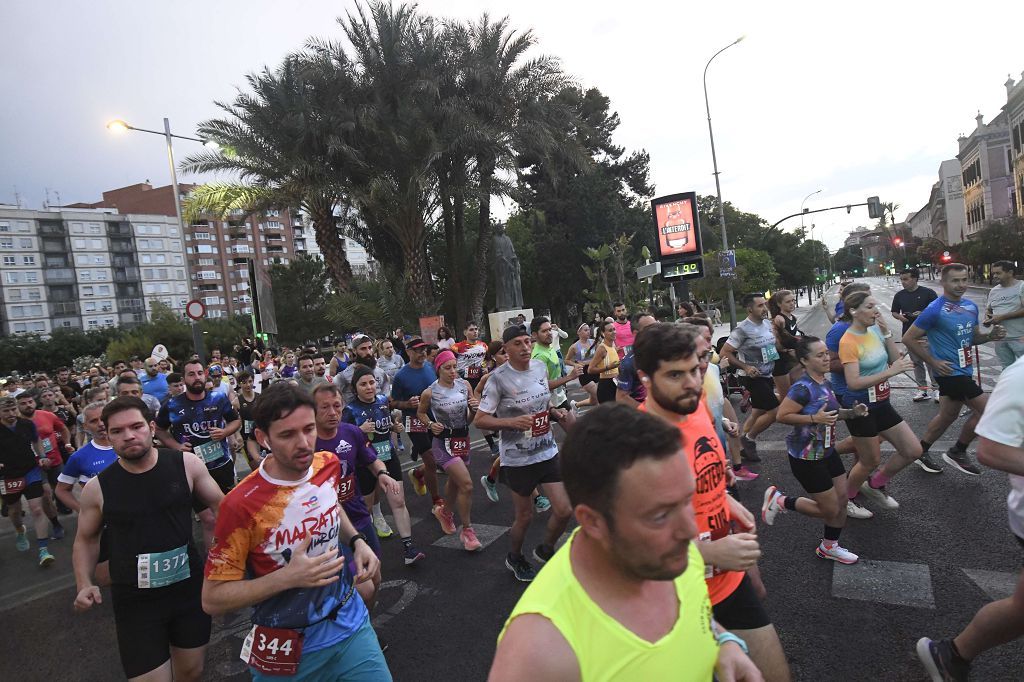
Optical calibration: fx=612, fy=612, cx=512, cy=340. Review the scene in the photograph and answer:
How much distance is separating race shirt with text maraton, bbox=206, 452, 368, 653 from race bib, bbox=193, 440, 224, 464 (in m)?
4.47

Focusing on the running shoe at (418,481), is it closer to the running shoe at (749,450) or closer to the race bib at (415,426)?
the race bib at (415,426)

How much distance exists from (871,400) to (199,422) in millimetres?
6435

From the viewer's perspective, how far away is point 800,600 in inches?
154

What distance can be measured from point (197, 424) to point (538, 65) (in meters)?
17.5

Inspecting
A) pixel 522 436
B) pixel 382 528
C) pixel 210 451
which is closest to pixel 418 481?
pixel 382 528

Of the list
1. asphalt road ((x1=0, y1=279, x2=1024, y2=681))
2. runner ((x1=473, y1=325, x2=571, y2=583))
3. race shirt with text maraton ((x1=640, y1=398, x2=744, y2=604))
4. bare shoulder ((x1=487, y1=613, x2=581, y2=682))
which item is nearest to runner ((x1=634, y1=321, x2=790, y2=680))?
race shirt with text maraton ((x1=640, y1=398, x2=744, y2=604))

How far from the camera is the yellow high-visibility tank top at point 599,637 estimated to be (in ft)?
4.21

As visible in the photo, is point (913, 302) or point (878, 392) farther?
point (913, 302)

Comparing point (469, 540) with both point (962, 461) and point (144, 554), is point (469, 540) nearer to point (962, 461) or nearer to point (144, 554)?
point (144, 554)

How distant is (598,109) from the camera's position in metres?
39.7

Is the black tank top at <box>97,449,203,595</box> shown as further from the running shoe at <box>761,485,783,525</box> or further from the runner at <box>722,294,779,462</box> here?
the runner at <box>722,294,779,462</box>

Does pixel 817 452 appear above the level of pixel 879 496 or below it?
above

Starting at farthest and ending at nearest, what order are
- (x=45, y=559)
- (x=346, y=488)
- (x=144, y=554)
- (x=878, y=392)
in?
(x=45, y=559), (x=878, y=392), (x=346, y=488), (x=144, y=554)

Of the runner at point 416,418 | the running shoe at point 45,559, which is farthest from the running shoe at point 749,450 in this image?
the running shoe at point 45,559
